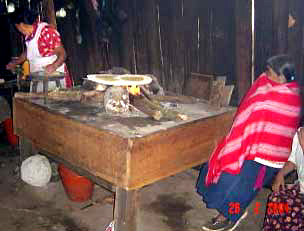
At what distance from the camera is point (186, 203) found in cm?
469

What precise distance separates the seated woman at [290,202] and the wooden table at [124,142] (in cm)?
87

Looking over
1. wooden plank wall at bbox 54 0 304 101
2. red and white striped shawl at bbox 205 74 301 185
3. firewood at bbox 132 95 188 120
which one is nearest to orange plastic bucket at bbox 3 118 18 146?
wooden plank wall at bbox 54 0 304 101

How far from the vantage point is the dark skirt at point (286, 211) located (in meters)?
3.44

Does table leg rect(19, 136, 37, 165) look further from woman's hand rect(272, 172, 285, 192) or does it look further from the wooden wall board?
woman's hand rect(272, 172, 285, 192)

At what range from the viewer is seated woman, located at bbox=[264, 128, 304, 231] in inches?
135

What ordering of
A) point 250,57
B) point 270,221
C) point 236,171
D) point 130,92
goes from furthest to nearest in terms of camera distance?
1. point 250,57
2. point 130,92
3. point 236,171
4. point 270,221

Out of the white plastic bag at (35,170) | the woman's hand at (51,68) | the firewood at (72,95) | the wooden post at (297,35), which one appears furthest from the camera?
the woman's hand at (51,68)

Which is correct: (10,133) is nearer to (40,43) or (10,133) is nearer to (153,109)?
(40,43)

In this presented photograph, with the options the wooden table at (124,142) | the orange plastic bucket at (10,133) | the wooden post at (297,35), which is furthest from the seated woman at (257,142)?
the orange plastic bucket at (10,133)

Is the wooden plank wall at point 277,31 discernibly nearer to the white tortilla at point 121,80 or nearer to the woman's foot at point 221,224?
the white tortilla at point 121,80

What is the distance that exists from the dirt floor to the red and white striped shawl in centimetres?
81

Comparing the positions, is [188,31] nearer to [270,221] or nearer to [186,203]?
[186,203]

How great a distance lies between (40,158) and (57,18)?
325cm

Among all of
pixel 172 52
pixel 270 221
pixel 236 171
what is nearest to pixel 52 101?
pixel 172 52
